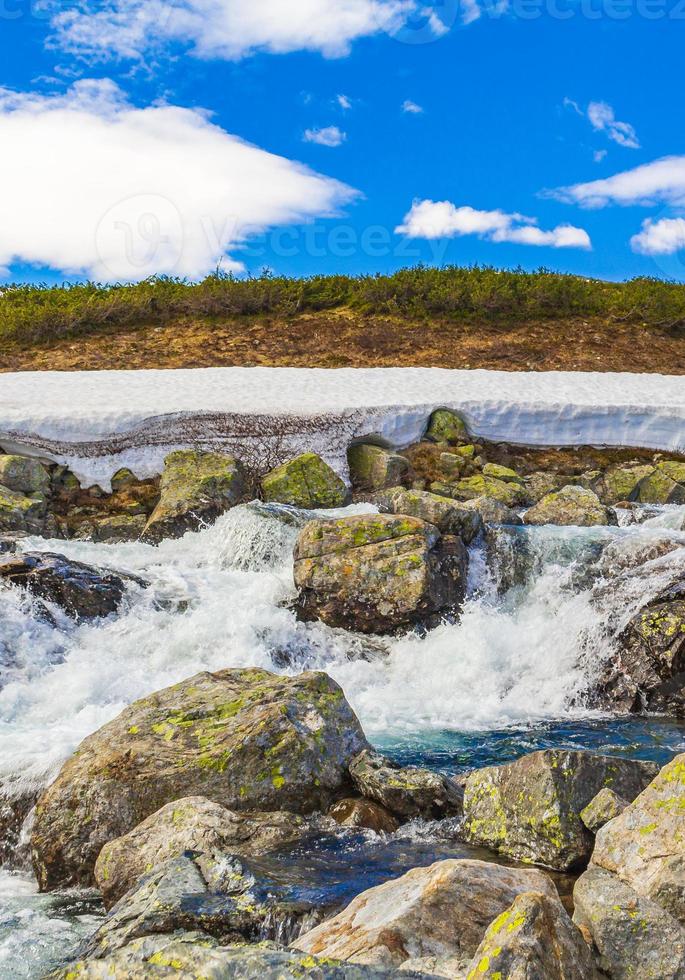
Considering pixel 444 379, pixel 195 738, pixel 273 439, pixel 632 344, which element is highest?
pixel 632 344

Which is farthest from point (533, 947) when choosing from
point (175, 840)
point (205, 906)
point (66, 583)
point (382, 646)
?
point (66, 583)

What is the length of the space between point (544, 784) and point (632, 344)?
24.0 m

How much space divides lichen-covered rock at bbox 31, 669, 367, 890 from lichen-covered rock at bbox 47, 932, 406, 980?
2535mm

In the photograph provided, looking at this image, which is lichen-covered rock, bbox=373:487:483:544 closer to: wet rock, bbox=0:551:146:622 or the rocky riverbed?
the rocky riverbed

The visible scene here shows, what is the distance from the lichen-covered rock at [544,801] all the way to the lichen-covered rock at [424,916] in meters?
1.08

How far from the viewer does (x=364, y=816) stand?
5770 mm

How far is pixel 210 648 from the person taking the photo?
35.6ft

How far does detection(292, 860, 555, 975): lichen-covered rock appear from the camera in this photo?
11.0 ft

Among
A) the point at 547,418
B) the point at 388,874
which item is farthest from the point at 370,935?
the point at 547,418

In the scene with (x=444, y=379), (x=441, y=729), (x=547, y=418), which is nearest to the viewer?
(x=441, y=729)

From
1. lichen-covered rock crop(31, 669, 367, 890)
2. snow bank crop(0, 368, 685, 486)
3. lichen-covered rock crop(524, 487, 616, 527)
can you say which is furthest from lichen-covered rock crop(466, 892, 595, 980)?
snow bank crop(0, 368, 685, 486)

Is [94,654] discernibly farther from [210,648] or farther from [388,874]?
[388,874]

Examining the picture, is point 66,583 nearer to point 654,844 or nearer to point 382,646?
point 382,646

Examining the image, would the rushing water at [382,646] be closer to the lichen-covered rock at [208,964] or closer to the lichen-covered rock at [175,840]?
the lichen-covered rock at [175,840]
